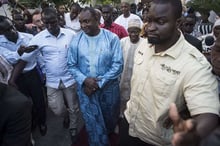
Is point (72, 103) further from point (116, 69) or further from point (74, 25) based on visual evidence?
point (74, 25)

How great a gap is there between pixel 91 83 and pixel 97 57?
303 mm

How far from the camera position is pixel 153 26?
214 cm

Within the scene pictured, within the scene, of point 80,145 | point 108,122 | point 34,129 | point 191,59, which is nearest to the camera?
point 191,59

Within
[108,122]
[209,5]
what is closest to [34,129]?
[108,122]

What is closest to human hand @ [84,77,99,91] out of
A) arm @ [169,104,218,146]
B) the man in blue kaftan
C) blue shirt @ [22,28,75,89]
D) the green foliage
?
the man in blue kaftan

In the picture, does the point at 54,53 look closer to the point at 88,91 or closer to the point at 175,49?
the point at 88,91

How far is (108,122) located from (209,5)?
3153mm

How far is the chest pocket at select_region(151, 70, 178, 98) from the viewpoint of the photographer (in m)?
2.08

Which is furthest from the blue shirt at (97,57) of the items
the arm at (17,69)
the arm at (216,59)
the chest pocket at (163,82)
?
the arm at (216,59)

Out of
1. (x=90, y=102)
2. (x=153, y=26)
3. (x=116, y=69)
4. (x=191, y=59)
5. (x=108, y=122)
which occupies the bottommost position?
(x=108, y=122)

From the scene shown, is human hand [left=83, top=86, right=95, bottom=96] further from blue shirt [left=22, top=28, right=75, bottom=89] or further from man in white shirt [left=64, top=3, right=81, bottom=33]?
man in white shirt [left=64, top=3, right=81, bottom=33]

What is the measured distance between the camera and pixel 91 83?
3.54 meters

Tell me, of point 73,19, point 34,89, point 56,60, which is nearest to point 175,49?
point 56,60

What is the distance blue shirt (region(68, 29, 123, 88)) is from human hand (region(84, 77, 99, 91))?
5 centimetres
